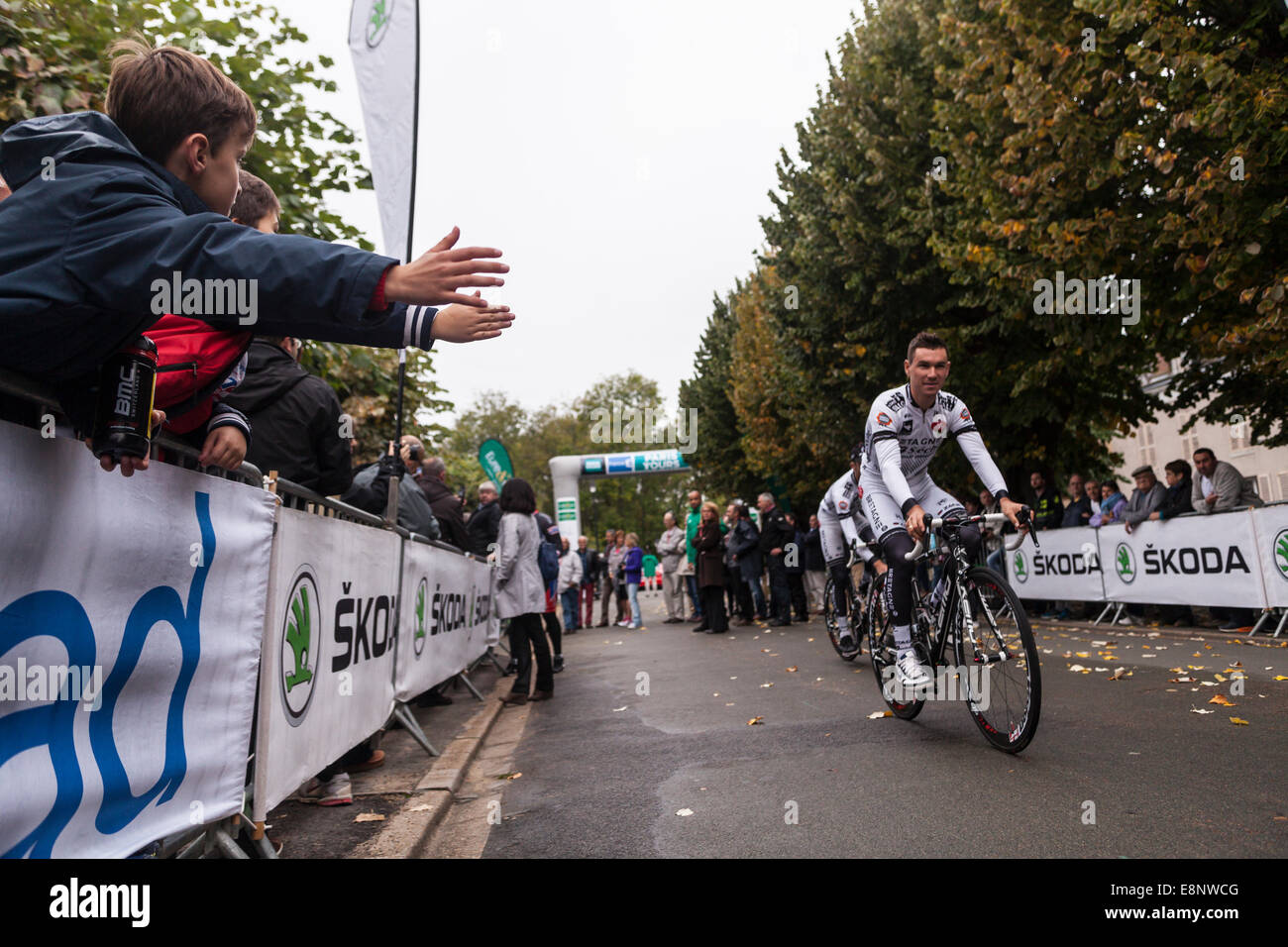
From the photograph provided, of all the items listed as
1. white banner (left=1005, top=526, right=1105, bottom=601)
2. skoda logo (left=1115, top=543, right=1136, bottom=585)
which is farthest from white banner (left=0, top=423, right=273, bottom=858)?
white banner (left=1005, top=526, right=1105, bottom=601)

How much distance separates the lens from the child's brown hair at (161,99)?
225 cm

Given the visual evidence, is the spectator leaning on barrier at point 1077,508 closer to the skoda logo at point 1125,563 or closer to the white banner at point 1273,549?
the skoda logo at point 1125,563

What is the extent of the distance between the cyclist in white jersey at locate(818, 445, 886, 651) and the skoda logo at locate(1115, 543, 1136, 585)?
4.07 meters

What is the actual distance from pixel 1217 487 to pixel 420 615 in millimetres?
9547

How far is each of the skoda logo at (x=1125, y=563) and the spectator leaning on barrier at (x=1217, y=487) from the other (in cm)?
101

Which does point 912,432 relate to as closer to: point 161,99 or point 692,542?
point 161,99

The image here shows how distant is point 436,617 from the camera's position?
7891 millimetres

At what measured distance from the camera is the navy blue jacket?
1.78 meters

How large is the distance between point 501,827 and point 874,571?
14.2 ft

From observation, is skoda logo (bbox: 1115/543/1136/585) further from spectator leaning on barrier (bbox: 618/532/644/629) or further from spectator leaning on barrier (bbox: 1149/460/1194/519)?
spectator leaning on barrier (bbox: 618/532/644/629)

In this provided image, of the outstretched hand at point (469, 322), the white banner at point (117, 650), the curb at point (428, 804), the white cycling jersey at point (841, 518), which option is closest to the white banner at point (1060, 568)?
the white cycling jersey at point (841, 518)

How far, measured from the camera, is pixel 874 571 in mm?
7746

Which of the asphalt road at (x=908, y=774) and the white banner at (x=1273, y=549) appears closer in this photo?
the asphalt road at (x=908, y=774)
